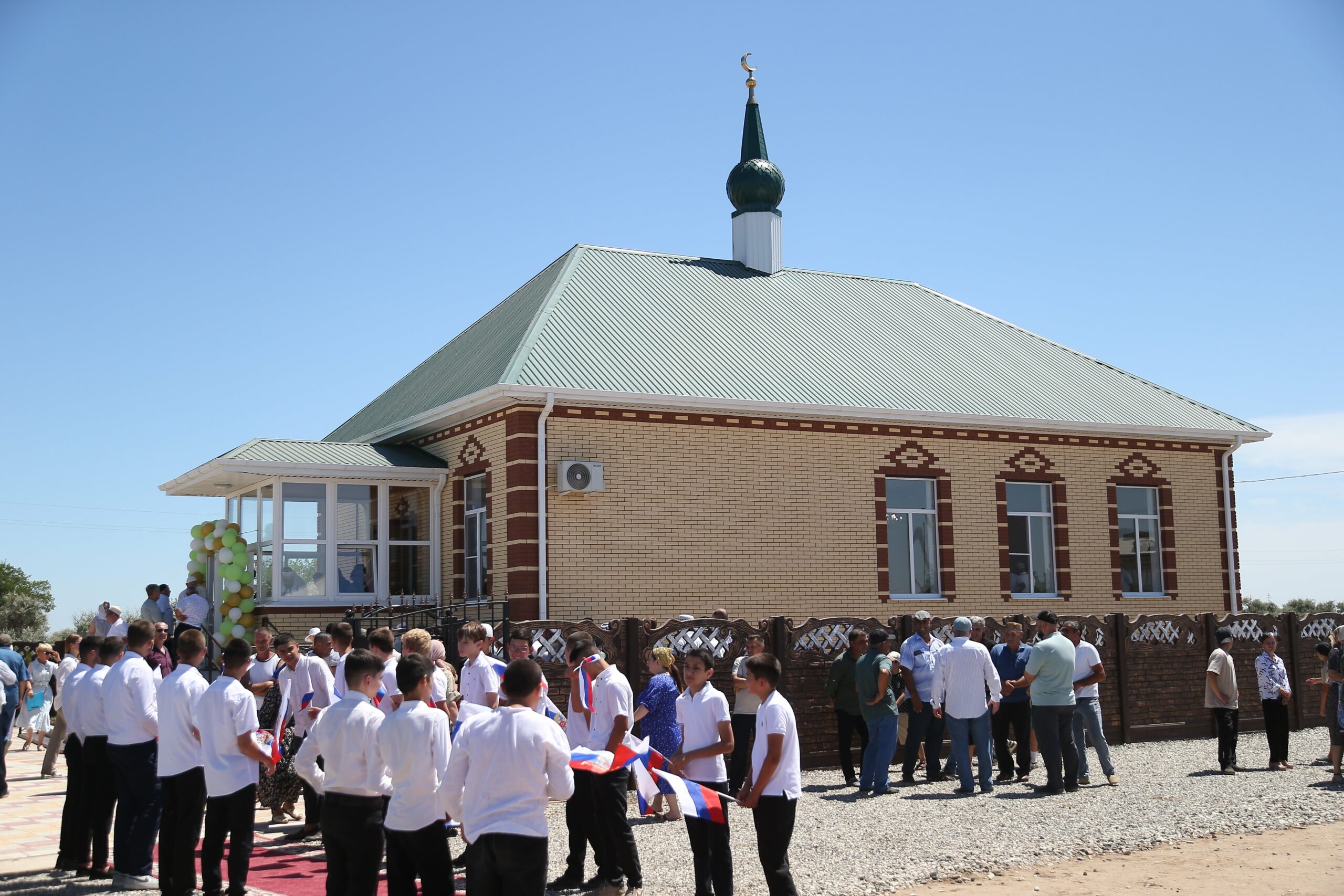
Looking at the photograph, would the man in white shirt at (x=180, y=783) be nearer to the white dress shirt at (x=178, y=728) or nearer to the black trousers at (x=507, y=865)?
the white dress shirt at (x=178, y=728)

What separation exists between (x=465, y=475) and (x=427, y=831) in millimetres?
12937

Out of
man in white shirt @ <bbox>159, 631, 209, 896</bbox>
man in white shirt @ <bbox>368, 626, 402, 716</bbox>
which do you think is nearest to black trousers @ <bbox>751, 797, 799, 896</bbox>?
man in white shirt @ <bbox>368, 626, 402, 716</bbox>

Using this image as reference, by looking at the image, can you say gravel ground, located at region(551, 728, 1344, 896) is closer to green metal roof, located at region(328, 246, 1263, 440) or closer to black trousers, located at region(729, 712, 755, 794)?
black trousers, located at region(729, 712, 755, 794)

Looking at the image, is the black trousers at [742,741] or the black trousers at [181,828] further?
the black trousers at [742,741]

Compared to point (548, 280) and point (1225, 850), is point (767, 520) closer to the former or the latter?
point (548, 280)

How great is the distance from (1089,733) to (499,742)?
970cm

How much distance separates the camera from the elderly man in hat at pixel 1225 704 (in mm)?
14719

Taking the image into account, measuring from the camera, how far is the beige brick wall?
1800 centimetres

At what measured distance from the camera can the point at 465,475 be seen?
19.2 metres

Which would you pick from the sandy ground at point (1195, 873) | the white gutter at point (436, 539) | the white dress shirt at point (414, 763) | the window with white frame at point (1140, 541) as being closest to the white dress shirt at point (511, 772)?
the white dress shirt at point (414, 763)

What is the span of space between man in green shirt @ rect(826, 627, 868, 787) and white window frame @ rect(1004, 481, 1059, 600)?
8.35 meters

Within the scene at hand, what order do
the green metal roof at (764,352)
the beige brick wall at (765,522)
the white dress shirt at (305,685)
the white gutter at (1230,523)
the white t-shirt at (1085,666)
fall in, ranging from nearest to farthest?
the white dress shirt at (305,685)
the white t-shirt at (1085,666)
the beige brick wall at (765,522)
the green metal roof at (764,352)
the white gutter at (1230,523)

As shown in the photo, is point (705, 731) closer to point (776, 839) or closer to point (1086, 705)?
point (776, 839)

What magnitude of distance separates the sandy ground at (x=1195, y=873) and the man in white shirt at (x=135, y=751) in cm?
548
